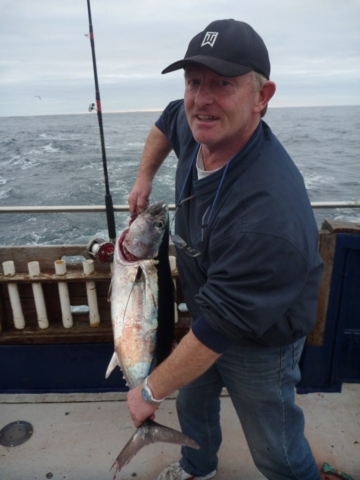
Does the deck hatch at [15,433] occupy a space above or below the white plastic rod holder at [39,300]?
below

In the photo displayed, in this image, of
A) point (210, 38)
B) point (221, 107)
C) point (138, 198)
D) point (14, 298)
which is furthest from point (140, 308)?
point (14, 298)

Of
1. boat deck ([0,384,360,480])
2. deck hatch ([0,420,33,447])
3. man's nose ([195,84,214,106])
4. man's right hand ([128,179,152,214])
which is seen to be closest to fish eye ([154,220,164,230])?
man's right hand ([128,179,152,214])

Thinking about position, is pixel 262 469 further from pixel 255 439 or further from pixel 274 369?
pixel 274 369

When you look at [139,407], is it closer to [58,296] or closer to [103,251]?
→ [103,251]

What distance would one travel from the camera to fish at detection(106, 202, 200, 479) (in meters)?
1.94

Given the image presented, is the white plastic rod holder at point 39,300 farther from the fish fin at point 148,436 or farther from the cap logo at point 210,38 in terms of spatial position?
the cap logo at point 210,38

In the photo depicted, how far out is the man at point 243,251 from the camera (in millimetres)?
1462

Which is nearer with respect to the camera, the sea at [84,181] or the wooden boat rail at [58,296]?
the wooden boat rail at [58,296]

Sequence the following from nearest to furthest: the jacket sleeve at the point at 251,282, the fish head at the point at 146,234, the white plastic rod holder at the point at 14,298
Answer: the jacket sleeve at the point at 251,282, the fish head at the point at 146,234, the white plastic rod holder at the point at 14,298

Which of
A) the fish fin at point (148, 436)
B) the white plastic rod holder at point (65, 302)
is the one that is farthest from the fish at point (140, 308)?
the white plastic rod holder at point (65, 302)

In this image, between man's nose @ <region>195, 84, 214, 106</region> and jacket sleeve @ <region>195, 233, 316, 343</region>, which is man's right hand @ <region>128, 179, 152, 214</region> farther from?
jacket sleeve @ <region>195, 233, 316, 343</region>

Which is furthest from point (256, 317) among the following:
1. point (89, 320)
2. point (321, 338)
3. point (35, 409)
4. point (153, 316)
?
point (35, 409)

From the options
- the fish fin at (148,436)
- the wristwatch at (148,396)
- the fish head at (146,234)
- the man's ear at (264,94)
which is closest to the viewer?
the man's ear at (264,94)

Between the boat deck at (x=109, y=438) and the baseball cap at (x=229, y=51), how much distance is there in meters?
2.27
